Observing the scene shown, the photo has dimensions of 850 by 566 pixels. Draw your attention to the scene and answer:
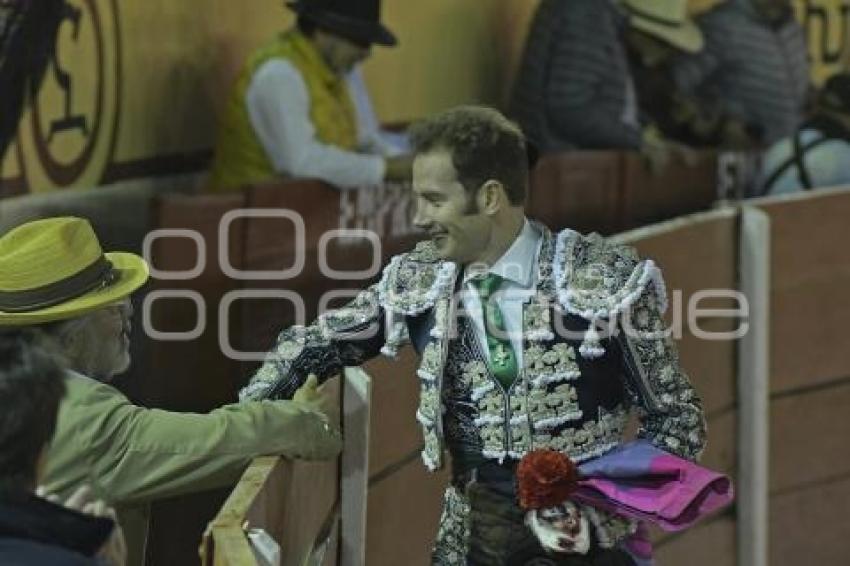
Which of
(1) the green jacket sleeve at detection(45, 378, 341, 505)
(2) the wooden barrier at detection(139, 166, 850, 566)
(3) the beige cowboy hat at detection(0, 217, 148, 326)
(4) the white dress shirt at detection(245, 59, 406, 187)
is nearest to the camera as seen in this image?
(1) the green jacket sleeve at detection(45, 378, 341, 505)

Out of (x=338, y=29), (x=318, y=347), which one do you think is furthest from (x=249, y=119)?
(x=318, y=347)

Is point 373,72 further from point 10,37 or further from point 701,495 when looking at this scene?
point 701,495

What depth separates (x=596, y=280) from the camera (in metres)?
3.28

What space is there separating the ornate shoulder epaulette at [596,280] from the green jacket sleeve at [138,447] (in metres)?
0.52

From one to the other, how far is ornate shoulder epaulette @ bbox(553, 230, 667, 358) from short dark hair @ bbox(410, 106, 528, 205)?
140 millimetres

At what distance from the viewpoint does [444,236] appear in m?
3.25

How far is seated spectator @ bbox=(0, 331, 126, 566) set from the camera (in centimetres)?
223

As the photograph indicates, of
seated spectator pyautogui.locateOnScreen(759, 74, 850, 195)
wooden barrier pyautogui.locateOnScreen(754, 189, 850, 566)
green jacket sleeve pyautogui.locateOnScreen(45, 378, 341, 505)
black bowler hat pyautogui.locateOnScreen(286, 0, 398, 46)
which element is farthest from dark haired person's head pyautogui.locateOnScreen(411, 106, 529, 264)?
seated spectator pyautogui.locateOnScreen(759, 74, 850, 195)

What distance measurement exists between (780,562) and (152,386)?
81.7 inches

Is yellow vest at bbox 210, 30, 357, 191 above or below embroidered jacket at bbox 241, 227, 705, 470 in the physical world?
above

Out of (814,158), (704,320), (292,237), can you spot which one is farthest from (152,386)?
(814,158)

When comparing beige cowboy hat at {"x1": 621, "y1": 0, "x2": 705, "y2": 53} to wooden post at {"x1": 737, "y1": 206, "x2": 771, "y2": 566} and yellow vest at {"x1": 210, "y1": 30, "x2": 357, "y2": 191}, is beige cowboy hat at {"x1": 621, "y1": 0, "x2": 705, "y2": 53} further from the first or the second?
yellow vest at {"x1": 210, "y1": 30, "x2": 357, "y2": 191}

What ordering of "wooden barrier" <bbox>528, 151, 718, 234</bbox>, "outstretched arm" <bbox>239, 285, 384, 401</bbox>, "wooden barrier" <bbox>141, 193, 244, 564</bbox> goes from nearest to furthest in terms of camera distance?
1. "outstretched arm" <bbox>239, 285, 384, 401</bbox>
2. "wooden barrier" <bbox>141, 193, 244, 564</bbox>
3. "wooden barrier" <bbox>528, 151, 718, 234</bbox>

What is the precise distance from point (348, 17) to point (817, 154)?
1850 mm
